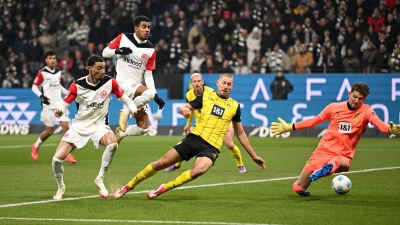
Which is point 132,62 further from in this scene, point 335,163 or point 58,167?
point 335,163

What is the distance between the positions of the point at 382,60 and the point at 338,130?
14538 mm

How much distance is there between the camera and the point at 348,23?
25391 mm

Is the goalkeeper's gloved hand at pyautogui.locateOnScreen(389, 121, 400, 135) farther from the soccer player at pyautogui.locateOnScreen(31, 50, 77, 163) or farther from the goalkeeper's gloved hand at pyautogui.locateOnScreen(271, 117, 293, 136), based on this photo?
the soccer player at pyautogui.locateOnScreen(31, 50, 77, 163)

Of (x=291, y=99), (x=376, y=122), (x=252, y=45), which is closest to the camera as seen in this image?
(x=376, y=122)

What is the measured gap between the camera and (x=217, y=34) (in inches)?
1073

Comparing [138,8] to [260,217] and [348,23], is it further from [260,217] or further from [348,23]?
[260,217]

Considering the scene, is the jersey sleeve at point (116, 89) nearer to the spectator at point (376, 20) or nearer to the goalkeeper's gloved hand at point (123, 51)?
the goalkeeper's gloved hand at point (123, 51)

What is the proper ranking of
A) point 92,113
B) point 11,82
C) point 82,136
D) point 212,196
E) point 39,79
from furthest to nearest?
point 11,82, point 39,79, point 92,113, point 82,136, point 212,196

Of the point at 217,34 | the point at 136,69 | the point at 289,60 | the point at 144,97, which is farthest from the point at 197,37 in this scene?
the point at 144,97

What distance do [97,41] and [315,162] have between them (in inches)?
749

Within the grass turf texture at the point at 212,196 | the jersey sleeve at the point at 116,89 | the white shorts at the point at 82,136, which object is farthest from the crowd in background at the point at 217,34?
the white shorts at the point at 82,136

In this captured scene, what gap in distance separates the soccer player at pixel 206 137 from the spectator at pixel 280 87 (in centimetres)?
1476

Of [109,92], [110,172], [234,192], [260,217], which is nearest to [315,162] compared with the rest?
[234,192]

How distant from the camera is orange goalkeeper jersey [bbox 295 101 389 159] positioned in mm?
10438
